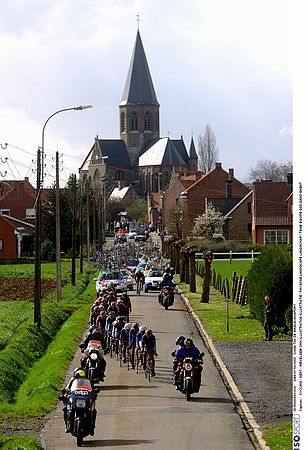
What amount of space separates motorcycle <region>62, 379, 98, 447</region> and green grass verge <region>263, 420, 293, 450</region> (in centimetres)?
289

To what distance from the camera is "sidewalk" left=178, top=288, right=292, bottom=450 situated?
19312mm

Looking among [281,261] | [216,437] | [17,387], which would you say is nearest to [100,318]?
[17,387]

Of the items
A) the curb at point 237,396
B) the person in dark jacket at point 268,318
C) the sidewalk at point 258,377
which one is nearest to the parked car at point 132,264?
the curb at point 237,396

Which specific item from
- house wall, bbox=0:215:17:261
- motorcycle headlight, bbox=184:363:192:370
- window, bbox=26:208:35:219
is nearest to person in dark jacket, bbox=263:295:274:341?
motorcycle headlight, bbox=184:363:192:370

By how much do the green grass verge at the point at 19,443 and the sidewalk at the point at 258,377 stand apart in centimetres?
→ 358

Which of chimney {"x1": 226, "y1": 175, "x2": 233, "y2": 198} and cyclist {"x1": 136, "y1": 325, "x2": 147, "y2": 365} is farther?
chimney {"x1": 226, "y1": 175, "x2": 233, "y2": 198}

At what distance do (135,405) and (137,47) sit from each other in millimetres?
182633

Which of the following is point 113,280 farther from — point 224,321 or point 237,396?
point 237,396

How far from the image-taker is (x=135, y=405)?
20500 mm

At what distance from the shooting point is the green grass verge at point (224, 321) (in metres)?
33.3

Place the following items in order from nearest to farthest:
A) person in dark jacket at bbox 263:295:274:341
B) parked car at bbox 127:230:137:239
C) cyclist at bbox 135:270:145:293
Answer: person in dark jacket at bbox 263:295:274:341 < cyclist at bbox 135:270:145:293 < parked car at bbox 127:230:137:239

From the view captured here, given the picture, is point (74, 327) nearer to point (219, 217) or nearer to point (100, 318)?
point (100, 318)

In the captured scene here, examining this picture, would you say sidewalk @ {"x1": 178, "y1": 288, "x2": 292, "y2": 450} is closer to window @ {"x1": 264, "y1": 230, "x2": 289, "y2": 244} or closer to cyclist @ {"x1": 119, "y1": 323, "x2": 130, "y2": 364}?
cyclist @ {"x1": 119, "y1": 323, "x2": 130, "y2": 364}

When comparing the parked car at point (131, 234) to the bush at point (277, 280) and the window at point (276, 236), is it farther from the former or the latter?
the bush at point (277, 280)
